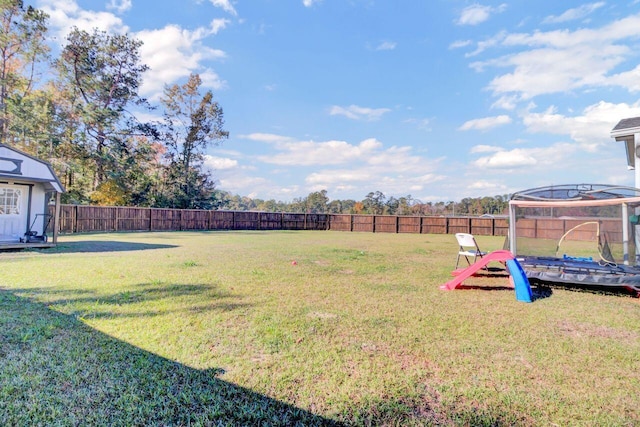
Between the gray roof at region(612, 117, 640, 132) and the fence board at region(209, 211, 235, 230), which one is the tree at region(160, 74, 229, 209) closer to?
the fence board at region(209, 211, 235, 230)

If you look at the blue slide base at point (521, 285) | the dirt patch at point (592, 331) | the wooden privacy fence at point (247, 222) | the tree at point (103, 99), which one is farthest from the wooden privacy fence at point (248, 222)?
the dirt patch at point (592, 331)

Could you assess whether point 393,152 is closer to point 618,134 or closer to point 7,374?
point 618,134

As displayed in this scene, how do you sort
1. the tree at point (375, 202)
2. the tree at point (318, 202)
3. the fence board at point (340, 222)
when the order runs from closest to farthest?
1. the fence board at point (340, 222)
2. the tree at point (375, 202)
3. the tree at point (318, 202)

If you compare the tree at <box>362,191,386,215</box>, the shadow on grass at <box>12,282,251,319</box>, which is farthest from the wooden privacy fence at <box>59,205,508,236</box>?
the tree at <box>362,191,386,215</box>

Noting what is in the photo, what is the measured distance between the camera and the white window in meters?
9.68

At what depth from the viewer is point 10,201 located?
986 cm

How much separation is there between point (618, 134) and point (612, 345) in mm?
7201

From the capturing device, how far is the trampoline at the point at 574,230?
17.9ft

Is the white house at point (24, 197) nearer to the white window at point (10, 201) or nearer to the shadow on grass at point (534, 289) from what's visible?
the white window at point (10, 201)

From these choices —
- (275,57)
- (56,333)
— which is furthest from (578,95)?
(56,333)

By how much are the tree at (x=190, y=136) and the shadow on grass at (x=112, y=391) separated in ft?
85.6

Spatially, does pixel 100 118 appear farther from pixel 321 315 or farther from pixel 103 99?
pixel 321 315

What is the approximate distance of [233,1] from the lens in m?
11.8

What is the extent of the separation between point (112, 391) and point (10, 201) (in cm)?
1184
